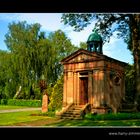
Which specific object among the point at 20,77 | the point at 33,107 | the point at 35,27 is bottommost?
the point at 33,107

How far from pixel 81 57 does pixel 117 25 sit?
63 centimetres

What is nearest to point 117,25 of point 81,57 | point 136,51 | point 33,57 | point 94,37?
point 94,37

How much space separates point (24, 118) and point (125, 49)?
1.41 metres

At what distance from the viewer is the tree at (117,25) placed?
11.0ft

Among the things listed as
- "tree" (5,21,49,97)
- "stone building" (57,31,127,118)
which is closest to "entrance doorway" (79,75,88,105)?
"stone building" (57,31,127,118)

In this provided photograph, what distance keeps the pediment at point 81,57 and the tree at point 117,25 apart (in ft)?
0.95

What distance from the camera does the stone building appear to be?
3768 millimetres

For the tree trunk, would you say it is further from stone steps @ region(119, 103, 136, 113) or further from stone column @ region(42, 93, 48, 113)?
stone column @ region(42, 93, 48, 113)

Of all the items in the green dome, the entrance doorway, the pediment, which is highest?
the green dome

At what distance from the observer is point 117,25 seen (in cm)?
364
